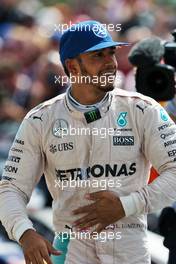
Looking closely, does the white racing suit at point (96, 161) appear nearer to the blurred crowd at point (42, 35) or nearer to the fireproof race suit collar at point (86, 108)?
the fireproof race suit collar at point (86, 108)

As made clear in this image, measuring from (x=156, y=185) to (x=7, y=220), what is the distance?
0.79 meters

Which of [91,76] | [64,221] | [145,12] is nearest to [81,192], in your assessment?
[64,221]

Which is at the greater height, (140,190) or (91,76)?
(91,76)

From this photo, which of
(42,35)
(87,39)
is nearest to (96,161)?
(87,39)

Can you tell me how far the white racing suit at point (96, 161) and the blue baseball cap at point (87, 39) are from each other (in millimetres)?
277

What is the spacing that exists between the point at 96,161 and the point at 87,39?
25.8 inches

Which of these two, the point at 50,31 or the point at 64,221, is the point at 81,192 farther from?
the point at 50,31

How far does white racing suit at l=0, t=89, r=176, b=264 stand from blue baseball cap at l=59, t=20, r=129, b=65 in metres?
0.28

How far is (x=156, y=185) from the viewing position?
4.62 metres

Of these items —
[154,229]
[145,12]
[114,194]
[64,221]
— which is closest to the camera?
[114,194]

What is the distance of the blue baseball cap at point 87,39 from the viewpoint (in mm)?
4875

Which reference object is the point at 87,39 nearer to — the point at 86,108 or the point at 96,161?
the point at 86,108

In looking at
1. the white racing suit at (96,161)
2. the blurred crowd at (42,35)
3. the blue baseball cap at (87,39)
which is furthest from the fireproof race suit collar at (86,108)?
the blurred crowd at (42,35)

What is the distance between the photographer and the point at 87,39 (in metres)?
4.90
